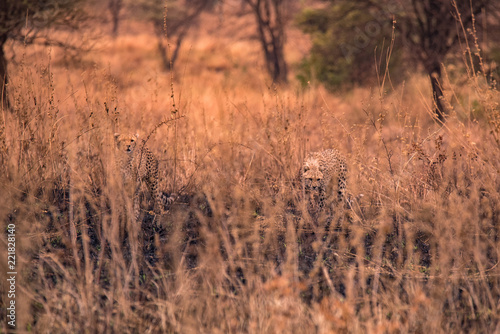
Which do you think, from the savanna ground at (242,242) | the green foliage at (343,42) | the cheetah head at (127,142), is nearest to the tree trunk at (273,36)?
the green foliage at (343,42)

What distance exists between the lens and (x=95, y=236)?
3.09 metres

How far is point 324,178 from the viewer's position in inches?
153

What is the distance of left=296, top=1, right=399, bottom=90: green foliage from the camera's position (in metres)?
10.0

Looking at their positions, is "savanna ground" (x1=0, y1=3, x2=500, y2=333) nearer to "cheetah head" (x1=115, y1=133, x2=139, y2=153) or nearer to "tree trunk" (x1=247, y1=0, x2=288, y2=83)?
"cheetah head" (x1=115, y1=133, x2=139, y2=153)

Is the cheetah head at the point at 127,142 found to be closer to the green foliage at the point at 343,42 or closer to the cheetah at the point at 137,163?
the cheetah at the point at 137,163

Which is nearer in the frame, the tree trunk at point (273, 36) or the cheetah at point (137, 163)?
the cheetah at point (137, 163)

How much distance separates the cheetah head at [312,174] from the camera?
11.5 feet

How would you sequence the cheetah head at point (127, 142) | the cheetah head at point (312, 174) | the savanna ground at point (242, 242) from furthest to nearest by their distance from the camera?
the cheetah head at point (127, 142), the cheetah head at point (312, 174), the savanna ground at point (242, 242)

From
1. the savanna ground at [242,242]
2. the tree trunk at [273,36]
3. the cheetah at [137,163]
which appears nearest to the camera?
the savanna ground at [242,242]

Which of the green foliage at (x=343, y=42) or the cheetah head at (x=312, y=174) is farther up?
the green foliage at (x=343, y=42)

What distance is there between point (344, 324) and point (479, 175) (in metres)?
2.11

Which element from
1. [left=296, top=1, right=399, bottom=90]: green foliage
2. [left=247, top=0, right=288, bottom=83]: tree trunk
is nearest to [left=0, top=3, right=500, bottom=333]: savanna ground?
[left=296, top=1, right=399, bottom=90]: green foliage

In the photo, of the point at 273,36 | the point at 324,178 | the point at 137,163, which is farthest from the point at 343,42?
the point at 137,163

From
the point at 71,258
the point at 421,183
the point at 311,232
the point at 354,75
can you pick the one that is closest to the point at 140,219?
the point at 71,258
